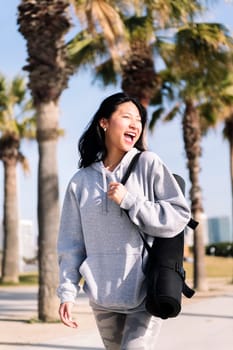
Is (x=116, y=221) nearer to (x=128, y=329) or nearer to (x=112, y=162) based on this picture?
(x=112, y=162)

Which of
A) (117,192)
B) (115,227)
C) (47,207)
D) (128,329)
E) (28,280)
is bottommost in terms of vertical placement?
(28,280)

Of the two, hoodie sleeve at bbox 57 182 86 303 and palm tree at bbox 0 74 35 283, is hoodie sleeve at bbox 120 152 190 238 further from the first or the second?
palm tree at bbox 0 74 35 283

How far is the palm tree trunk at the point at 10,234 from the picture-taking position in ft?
75.8

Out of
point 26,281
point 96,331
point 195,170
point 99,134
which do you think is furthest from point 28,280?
point 99,134

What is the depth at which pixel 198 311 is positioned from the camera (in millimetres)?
11250

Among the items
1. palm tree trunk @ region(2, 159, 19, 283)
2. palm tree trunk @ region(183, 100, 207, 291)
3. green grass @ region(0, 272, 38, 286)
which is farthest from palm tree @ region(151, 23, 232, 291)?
green grass @ region(0, 272, 38, 286)

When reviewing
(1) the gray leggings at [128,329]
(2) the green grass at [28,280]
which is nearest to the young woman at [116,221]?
(1) the gray leggings at [128,329]

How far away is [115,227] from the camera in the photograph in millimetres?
2824

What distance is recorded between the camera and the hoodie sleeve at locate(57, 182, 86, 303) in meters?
2.88

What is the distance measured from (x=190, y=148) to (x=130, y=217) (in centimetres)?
1593

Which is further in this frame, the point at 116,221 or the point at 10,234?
the point at 10,234

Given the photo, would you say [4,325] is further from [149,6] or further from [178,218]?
Answer: [178,218]

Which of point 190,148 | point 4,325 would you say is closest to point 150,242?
point 4,325

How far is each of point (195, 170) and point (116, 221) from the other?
15655 millimetres
